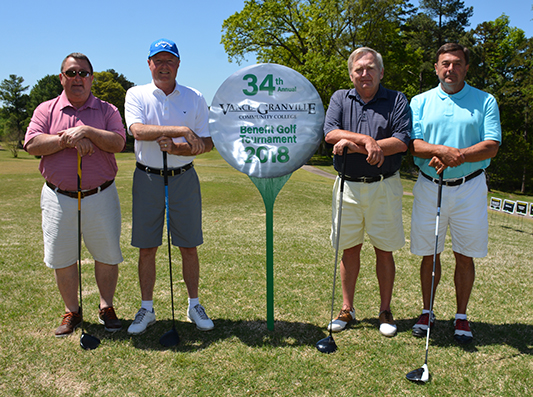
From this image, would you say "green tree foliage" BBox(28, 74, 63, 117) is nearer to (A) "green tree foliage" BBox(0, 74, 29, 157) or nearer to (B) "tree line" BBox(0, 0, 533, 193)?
(A) "green tree foliage" BBox(0, 74, 29, 157)

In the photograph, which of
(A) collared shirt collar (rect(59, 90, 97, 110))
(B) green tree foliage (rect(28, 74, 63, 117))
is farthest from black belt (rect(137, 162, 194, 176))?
(B) green tree foliage (rect(28, 74, 63, 117))

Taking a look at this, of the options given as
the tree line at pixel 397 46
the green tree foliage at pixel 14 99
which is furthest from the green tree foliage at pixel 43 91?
the tree line at pixel 397 46

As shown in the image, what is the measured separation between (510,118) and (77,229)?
40.4m

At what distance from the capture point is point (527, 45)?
90.6 feet

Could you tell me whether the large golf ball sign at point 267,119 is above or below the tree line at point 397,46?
below

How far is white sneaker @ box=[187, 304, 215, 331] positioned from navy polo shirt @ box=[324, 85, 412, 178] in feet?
5.56

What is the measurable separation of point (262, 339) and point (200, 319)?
56 centimetres

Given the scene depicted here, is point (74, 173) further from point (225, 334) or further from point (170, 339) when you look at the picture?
point (225, 334)

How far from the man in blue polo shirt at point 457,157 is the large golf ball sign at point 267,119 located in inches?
36.1

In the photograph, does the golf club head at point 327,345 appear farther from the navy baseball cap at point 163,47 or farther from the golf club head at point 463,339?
the navy baseball cap at point 163,47

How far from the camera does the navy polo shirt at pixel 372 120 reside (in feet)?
10.5

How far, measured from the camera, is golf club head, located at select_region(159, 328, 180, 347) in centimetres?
306

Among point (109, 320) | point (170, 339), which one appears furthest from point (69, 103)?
point (170, 339)

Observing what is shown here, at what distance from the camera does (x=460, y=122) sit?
3.20 meters
